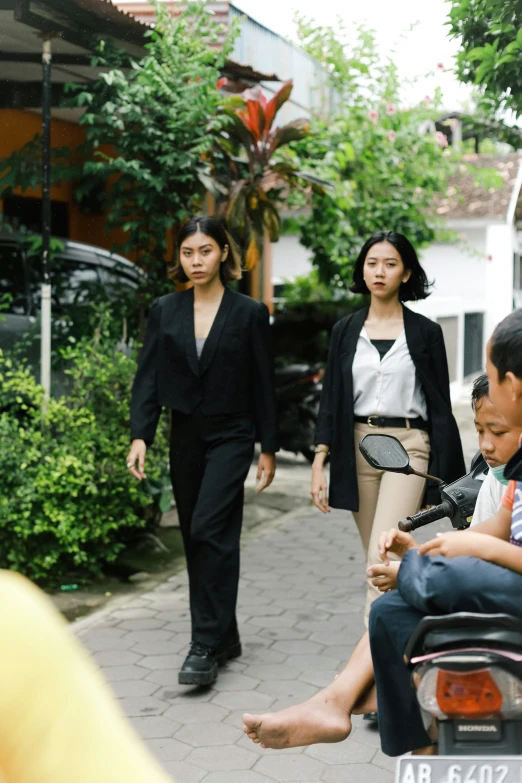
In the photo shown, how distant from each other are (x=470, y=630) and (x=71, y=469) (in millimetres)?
4071

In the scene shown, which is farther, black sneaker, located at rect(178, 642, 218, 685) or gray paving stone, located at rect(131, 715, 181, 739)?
black sneaker, located at rect(178, 642, 218, 685)

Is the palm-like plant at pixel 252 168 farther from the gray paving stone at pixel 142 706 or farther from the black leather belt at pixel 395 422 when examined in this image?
the gray paving stone at pixel 142 706

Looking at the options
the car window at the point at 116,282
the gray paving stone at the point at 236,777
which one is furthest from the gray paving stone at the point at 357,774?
the car window at the point at 116,282

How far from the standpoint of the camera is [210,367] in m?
5.09

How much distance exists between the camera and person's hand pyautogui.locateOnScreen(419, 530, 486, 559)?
7.91 feet

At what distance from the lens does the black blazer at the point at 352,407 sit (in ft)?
15.1

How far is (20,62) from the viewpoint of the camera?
6.76m

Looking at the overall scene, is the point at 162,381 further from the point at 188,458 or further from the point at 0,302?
the point at 0,302

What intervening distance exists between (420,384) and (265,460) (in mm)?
965

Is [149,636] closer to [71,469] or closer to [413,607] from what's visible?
[71,469]

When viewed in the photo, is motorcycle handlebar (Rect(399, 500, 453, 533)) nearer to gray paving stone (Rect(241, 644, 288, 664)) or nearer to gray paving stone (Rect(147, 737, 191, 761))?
gray paving stone (Rect(147, 737, 191, 761))

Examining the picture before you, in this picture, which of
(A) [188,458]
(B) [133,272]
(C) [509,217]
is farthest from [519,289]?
(A) [188,458]

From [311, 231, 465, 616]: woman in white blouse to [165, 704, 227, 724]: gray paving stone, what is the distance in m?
0.81

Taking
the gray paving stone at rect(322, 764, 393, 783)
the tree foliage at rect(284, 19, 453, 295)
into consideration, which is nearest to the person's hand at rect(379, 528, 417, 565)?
the gray paving stone at rect(322, 764, 393, 783)
